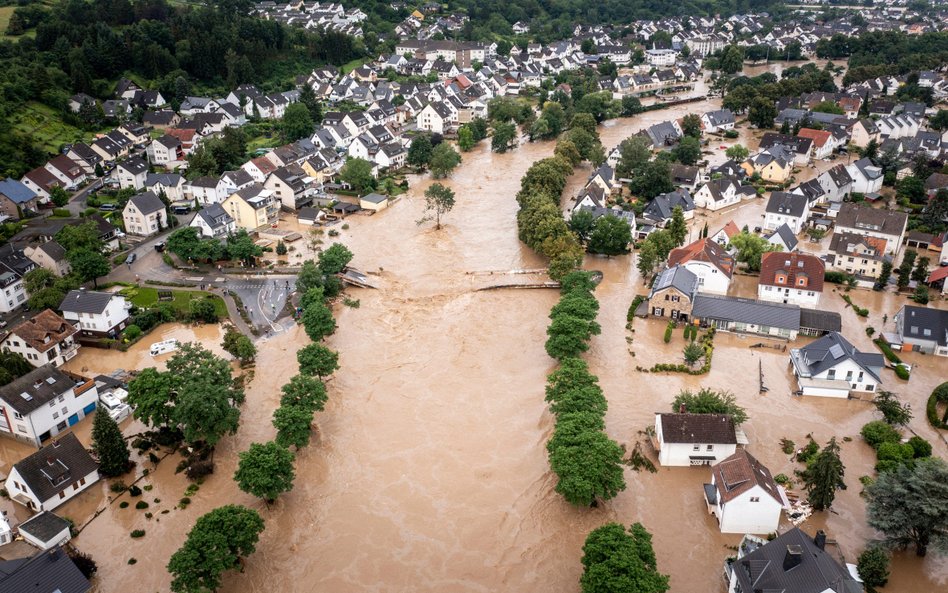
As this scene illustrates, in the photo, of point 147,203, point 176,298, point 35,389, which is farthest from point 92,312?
point 147,203

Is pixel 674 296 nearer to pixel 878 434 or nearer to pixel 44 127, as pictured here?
pixel 878 434

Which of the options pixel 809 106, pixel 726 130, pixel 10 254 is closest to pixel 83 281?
pixel 10 254

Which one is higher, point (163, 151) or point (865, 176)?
point (163, 151)

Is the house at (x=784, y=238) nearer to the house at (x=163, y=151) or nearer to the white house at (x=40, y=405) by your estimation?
the white house at (x=40, y=405)

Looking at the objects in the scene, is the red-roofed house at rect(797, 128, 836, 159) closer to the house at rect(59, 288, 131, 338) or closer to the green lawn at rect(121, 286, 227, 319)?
the green lawn at rect(121, 286, 227, 319)

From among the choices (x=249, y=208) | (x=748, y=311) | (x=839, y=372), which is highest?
(x=249, y=208)

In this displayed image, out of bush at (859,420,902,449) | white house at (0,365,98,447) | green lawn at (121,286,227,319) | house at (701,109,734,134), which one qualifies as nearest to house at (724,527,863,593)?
bush at (859,420,902,449)
